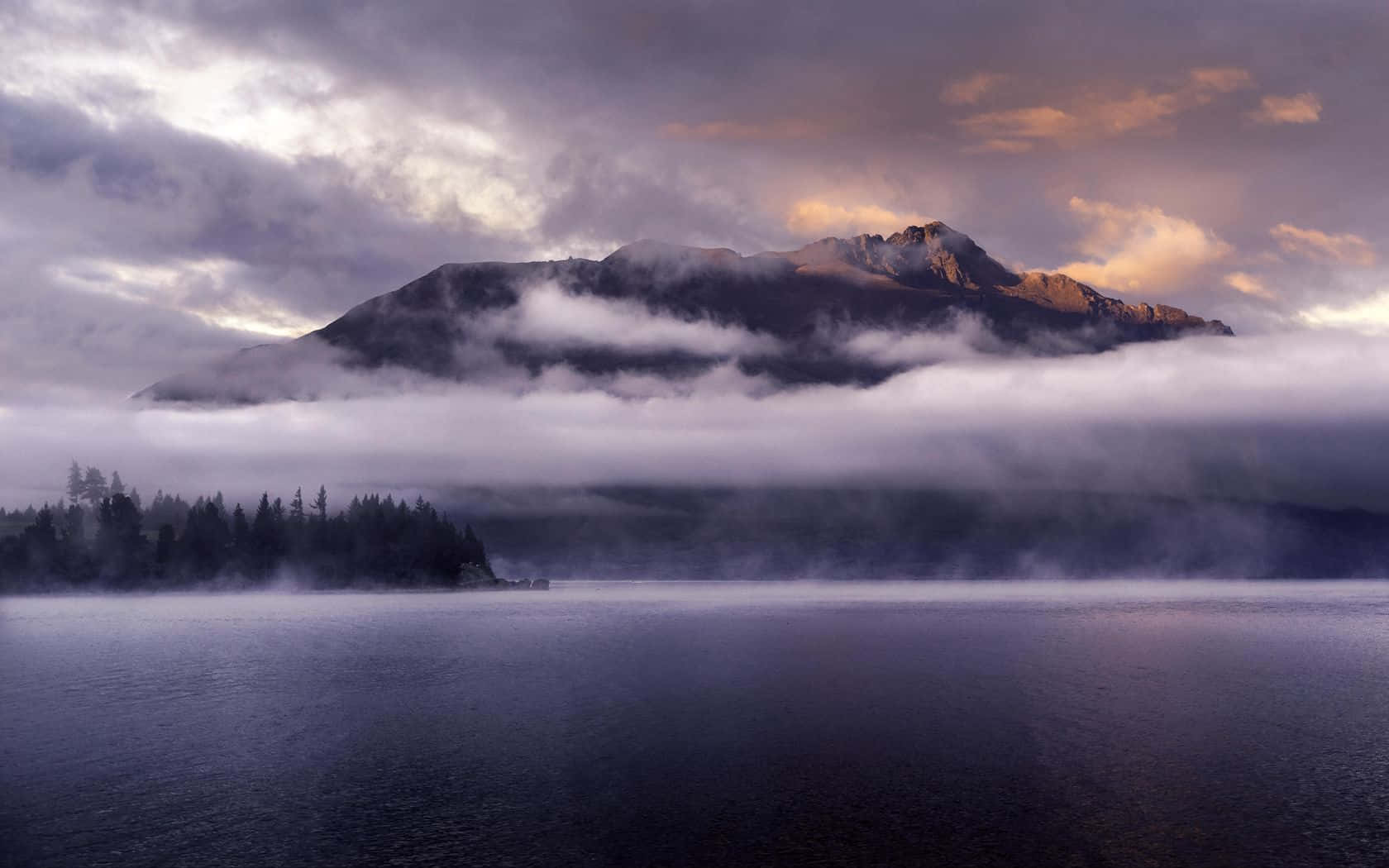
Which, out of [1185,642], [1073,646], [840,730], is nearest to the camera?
[840,730]

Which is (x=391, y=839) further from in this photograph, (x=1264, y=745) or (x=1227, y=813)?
(x=1264, y=745)

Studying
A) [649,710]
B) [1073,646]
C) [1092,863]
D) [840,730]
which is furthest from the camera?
[1073,646]

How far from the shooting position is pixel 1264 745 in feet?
279

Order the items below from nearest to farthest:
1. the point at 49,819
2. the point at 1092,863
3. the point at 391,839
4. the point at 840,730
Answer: the point at 1092,863 < the point at 391,839 < the point at 49,819 < the point at 840,730

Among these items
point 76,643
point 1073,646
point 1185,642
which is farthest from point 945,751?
point 76,643

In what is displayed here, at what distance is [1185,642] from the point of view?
19625cm

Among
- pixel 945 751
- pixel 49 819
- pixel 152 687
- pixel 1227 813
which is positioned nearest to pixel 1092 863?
pixel 1227 813

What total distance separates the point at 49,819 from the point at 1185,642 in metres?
191

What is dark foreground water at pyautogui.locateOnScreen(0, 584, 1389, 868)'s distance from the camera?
5538cm

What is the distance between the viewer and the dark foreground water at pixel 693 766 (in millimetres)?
55375

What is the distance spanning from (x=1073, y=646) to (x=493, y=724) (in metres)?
123

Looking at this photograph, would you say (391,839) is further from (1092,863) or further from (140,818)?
(1092,863)

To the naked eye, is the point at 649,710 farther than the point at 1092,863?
Yes

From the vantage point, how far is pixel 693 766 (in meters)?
75.6
